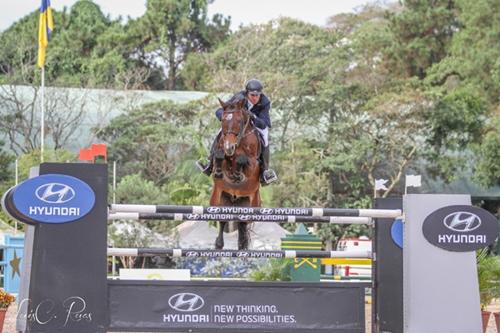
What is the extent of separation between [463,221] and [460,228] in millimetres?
58

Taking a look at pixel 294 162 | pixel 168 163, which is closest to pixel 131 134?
pixel 168 163

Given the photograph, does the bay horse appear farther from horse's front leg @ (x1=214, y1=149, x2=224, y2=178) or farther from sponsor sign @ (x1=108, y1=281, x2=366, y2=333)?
sponsor sign @ (x1=108, y1=281, x2=366, y2=333)

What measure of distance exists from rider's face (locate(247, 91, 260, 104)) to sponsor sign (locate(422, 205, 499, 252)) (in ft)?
7.94

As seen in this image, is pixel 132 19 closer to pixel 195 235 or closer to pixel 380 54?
pixel 380 54

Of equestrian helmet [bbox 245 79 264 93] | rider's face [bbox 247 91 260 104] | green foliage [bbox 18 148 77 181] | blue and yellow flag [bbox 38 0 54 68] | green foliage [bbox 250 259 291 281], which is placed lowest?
green foliage [bbox 250 259 291 281]

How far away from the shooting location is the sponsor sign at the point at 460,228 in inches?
284

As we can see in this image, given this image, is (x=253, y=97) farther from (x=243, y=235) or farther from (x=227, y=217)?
(x=227, y=217)

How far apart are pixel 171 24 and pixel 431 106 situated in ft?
44.8

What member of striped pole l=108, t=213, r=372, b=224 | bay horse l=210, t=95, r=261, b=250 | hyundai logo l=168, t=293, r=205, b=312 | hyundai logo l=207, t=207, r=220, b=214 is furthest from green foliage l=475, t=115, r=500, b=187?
hyundai logo l=168, t=293, r=205, b=312

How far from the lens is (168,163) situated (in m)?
28.5

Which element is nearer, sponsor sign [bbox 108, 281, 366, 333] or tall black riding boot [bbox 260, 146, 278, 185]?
sponsor sign [bbox 108, 281, 366, 333]

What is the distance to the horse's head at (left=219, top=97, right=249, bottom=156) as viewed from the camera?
8.66 meters

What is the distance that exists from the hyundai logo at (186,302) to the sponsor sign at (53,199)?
93cm

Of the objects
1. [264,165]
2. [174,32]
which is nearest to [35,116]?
[174,32]
